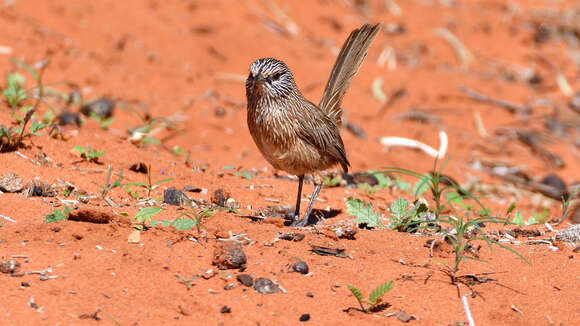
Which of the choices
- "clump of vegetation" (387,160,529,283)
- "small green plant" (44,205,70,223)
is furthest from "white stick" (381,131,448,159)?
"small green plant" (44,205,70,223)

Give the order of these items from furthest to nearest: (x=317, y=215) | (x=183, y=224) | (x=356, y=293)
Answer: (x=317, y=215), (x=183, y=224), (x=356, y=293)

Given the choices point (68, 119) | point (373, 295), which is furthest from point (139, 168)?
point (373, 295)

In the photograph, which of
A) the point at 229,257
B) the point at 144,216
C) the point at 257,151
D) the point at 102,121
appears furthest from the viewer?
the point at 257,151

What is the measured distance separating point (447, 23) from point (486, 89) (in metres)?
3.58

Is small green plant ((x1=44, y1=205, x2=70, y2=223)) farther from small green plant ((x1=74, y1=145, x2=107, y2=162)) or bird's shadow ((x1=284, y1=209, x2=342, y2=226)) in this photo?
bird's shadow ((x1=284, y1=209, x2=342, y2=226))

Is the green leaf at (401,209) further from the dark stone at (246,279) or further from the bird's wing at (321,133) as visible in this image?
the dark stone at (246,279)

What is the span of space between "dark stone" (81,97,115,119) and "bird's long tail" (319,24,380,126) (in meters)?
3.45

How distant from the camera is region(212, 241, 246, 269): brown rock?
12.8 feet

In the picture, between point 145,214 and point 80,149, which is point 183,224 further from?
point 80,149

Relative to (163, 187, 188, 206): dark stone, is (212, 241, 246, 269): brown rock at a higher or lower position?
lower

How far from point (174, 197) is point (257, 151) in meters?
3.27

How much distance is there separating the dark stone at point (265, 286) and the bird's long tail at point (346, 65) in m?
2.47

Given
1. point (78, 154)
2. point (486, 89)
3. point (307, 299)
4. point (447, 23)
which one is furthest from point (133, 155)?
point (447, 23)

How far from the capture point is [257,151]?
8.27 m
